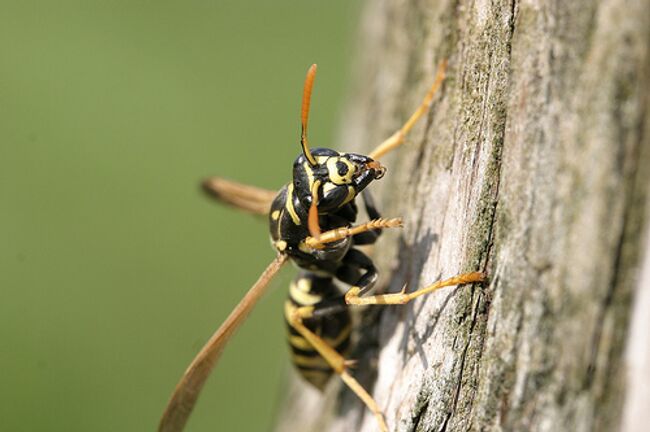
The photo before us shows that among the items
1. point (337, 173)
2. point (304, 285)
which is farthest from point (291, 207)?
point (304, 285)

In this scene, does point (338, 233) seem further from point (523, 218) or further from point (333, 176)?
point (523, 218)

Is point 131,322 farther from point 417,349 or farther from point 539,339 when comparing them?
point 539,339

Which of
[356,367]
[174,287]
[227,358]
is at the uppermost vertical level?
[356,367]

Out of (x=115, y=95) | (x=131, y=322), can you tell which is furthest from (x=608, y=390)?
(x=115, y=95)

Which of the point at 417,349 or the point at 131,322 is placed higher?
the point at 417,349

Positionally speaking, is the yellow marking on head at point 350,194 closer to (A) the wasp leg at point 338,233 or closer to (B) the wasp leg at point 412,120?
(A) the wasp leg at point 338,233

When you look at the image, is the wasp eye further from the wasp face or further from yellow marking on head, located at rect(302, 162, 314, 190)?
yellow marking on head, located at rect(302, 162, 314, 190)
